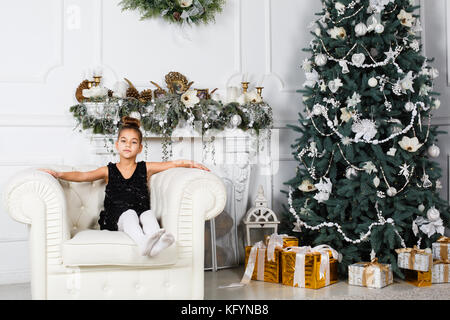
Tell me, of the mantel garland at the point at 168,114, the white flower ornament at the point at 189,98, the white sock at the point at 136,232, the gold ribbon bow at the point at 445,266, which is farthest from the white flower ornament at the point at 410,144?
the white sock at the point at 136,232

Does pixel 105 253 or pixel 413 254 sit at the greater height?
pixel 105 253

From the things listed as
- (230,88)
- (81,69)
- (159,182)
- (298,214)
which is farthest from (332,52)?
(81,69)

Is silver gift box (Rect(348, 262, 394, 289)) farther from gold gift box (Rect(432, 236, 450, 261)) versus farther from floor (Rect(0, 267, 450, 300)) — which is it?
gold gift box (Rect(432, 236, 450, 261))

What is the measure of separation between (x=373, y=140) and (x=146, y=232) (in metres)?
1.73

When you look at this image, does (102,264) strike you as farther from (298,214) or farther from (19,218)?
(298,214)

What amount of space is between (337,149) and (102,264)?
6.10 feet

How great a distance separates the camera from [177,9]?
426cm

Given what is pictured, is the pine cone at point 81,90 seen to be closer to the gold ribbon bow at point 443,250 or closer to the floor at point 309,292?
the floor at point 309,292

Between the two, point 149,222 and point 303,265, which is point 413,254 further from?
point 149,222

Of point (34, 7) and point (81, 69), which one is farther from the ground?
point (34, 7)

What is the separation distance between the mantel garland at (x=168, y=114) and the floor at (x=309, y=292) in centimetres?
117

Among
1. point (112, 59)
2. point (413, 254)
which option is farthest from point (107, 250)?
point (413, 254)

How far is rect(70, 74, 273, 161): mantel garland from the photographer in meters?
3.94
